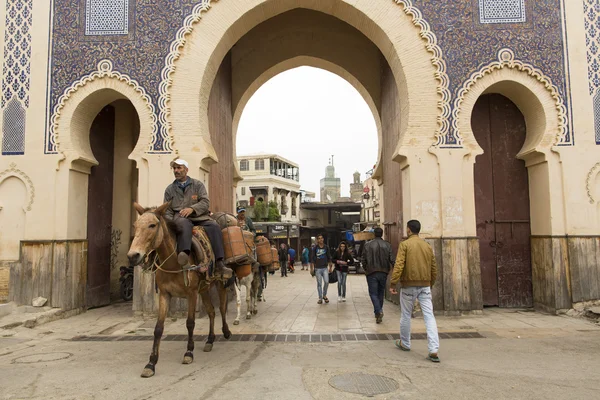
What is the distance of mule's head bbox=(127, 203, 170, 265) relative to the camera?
4469 mm

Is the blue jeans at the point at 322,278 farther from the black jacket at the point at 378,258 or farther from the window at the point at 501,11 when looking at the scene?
the window at the point at 501,11

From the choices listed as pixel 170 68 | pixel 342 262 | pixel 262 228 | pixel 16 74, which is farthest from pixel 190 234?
pixel 262 228

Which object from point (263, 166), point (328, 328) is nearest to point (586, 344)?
point (328, 328)

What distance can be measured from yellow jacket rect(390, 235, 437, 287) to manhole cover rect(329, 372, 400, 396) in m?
1.32

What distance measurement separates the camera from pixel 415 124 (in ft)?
26.3

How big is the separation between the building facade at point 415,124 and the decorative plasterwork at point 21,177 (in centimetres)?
2

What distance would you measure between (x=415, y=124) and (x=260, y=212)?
3302cm

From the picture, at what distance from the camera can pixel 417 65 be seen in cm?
817

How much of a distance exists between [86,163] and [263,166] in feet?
123

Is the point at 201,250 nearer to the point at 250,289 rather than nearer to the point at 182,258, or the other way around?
the point at 182,258

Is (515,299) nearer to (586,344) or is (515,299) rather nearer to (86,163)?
(586,344)

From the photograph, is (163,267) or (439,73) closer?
(163,267)

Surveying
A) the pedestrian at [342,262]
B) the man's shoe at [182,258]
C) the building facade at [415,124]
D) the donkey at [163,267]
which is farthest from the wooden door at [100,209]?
the pedestrian at [342,262]

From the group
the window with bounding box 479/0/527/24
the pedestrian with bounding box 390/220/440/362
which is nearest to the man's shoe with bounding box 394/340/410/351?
the pedestrian with bounding box 390/220/440/362
